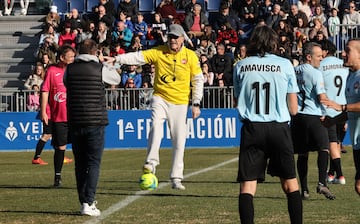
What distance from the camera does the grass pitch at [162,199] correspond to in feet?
38.1

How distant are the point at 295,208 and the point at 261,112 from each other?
93 cm

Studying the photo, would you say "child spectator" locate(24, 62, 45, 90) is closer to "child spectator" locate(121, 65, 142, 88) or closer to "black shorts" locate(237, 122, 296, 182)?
"child spectator" locate(121, 65, 142, 88)

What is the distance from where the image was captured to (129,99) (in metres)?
29.0

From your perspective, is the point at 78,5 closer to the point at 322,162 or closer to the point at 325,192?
the point at 322,162

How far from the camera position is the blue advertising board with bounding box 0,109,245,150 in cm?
2812

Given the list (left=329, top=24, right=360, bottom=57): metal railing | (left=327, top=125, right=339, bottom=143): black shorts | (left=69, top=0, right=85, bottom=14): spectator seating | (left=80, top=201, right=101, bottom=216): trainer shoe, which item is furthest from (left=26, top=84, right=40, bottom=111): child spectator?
(left=80, top=201, right=101, bottom=216): trainer shoe

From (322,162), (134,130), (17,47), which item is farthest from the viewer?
(17,47)

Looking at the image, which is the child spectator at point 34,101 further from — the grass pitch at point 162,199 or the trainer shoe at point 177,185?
the trainer shoe at point 177,185

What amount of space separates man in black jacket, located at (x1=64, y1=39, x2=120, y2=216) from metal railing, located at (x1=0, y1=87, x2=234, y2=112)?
637 inches

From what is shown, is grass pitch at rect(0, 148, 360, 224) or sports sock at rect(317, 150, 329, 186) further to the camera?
sports sock at rect(317, 150, 329, 186)

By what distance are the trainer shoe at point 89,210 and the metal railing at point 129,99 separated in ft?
55.2

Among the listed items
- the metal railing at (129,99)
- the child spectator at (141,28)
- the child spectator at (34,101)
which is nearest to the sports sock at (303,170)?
the metal railing at (129,99)

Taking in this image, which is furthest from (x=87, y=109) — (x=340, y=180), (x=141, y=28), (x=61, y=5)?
(x=61, y=5)

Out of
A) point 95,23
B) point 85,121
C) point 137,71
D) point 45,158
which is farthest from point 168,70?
point 95,23
